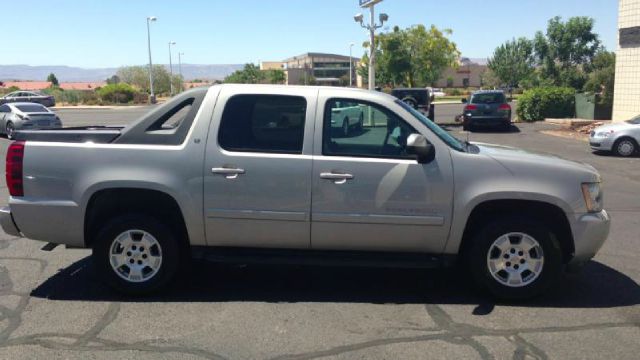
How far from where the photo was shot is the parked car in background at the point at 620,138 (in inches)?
629

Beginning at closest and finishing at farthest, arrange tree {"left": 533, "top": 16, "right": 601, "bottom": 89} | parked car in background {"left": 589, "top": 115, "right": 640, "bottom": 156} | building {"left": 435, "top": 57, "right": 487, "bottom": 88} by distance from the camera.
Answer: parked car in background {"left": 589, "top": 115, "right": 640, "bottom": 156} < tree {"left": 533, "top": 16, "right": 601, "bottom": 89} < building {"left": 435, "top": 57, "right": 487, "bottom": 88}

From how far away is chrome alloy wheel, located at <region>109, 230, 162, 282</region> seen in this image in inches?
206

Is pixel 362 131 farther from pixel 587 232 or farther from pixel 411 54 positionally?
pixel 411 54

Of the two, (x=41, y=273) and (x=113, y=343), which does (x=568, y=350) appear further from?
(x=41, y=273)

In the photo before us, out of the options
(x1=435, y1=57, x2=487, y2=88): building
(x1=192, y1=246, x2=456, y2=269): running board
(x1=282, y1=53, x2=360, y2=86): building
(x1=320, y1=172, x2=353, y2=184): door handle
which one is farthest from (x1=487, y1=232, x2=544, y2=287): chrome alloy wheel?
(x1=282, y1=53, x2=360, y2=86): building

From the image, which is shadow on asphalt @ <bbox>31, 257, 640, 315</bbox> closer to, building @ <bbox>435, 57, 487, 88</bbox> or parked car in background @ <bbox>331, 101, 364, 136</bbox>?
parked car in background @ <bbox>331, 101, 364, 136</bbox>

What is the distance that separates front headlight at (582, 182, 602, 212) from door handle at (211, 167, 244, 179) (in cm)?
294

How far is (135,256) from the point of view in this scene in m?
5.27

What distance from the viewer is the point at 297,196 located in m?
5.04

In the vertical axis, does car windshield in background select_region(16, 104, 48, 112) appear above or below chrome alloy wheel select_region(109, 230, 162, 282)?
above

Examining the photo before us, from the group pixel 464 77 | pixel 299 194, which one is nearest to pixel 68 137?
pixel 299 194

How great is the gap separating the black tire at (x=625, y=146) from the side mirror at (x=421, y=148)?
13.3 metres

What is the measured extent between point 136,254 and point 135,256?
2 centimetres

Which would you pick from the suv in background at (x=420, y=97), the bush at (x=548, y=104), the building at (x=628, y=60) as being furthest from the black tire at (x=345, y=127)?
the bush at (x=548, y=104)
